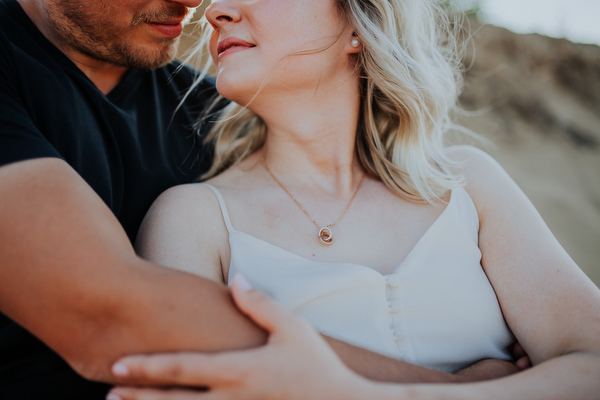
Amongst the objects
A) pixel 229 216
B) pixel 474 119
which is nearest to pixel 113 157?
pixel 229 216

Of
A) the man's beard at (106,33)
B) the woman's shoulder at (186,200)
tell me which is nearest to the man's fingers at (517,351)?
the woman's shoulder at (186,200)

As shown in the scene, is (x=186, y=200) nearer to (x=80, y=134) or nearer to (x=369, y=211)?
(x=80, y=134)

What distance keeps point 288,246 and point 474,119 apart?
5.90 m

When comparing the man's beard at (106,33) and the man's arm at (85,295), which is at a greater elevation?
the man's beard at (106,33)

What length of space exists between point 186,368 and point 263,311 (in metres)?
0.24

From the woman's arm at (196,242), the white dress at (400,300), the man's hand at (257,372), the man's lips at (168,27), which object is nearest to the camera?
the man's hand at (257,372)

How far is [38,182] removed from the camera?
4.05 ft

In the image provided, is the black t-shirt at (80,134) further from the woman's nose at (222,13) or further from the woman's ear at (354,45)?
the woman's ear at (354,45)

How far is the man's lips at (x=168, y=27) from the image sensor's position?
2.30 metres

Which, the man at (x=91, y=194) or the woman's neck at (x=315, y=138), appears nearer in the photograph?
the man at (x=91, y=194)

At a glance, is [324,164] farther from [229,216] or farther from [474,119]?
[474,119]

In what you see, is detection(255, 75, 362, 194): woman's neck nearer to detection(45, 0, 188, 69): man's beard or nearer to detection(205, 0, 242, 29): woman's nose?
detection(205, 0, 242, 29): woman's nose

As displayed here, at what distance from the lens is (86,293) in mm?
1146

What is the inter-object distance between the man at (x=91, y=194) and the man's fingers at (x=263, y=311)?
3cm
